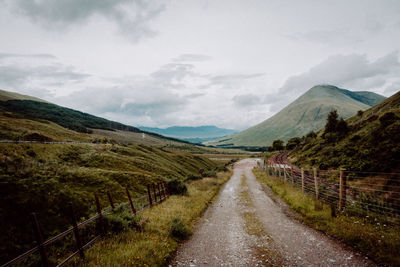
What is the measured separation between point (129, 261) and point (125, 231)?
249cm

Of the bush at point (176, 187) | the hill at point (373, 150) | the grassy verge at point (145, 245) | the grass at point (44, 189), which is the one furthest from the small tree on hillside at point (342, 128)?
the grassy verge at point (145, 245)

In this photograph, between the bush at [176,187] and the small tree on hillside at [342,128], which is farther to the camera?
the small tree on hillside at [342,128]

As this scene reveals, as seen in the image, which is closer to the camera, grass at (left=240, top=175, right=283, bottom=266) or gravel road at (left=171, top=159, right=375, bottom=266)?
gravel road at (left=171, top=159, right=375, bottom=266)

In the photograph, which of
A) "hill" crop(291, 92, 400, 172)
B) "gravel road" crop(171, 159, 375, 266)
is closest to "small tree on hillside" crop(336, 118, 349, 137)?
"hill" crop(291, 92, 400, 172)

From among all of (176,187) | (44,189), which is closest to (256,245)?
(176,187)

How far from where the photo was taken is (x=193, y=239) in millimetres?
9211

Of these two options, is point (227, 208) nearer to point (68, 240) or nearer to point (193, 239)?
point (193, 239)

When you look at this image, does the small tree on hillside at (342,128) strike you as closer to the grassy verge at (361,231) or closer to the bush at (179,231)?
the grassy verge at (361,231)

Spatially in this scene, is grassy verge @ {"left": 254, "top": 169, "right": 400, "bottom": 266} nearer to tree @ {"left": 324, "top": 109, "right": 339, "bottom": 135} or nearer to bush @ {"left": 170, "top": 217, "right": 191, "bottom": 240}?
bush @ {"left": 170, "top": 217, "right": 191, "bottom": 240}

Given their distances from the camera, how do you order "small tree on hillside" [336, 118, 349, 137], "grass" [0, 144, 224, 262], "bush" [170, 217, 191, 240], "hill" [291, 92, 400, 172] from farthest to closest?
"small tree on hillside" [336, 118, 349, 137]
"hill" [291, 92, 400, 172]
"bush" [170, 217, 191, 240]
"grass" [0, 144, 224, 262]

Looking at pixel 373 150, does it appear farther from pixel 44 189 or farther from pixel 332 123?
pixel 44 189

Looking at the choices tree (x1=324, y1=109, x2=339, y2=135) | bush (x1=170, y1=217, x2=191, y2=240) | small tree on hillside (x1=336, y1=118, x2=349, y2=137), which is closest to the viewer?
bush (x1=170, y1=217, x2=191, y2=240)

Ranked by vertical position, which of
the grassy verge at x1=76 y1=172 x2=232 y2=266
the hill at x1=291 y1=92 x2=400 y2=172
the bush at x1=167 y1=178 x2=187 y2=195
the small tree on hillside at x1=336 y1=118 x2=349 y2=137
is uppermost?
the small tree on hillside at x1=336 y1=118 x2=349 y2=137

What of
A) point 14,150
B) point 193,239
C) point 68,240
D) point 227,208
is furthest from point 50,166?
point 227,208
